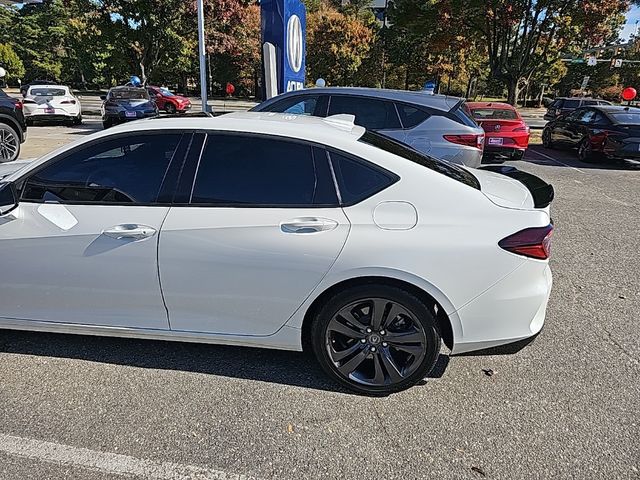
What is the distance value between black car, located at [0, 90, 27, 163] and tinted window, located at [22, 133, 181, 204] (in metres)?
7.67

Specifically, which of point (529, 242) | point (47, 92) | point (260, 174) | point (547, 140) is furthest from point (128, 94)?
point (529, 242)

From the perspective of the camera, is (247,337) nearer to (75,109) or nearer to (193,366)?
(193,366)

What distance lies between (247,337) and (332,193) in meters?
0.99

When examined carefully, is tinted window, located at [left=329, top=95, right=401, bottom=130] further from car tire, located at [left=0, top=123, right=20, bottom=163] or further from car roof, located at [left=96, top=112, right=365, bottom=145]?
car tire, located at [left=0, top=123, right=20, bottom=163]

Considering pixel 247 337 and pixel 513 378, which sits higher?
pixel 247 337

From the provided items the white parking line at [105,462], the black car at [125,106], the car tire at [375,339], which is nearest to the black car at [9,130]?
the black car at [125,106]

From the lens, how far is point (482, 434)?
2572 mm

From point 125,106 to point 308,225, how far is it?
49.3 feet

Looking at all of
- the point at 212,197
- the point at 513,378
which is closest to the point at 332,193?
the point at 212,197

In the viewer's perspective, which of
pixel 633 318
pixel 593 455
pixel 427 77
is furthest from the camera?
pixel 427 77

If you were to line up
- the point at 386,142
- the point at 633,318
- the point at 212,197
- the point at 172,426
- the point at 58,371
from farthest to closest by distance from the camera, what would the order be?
1. the point at 633,318
2. the point at 386,142
3. the point at 58,371
4. the point at 212,197
5. the point at 172,426

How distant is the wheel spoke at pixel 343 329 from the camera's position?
278 cm

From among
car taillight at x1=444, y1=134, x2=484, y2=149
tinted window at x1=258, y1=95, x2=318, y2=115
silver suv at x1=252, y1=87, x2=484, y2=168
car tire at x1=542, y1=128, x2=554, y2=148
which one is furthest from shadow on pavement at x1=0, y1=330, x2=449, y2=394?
car tire at x1=542, y1=128, x2=554, y2=148

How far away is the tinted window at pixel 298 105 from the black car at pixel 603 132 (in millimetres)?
8154
